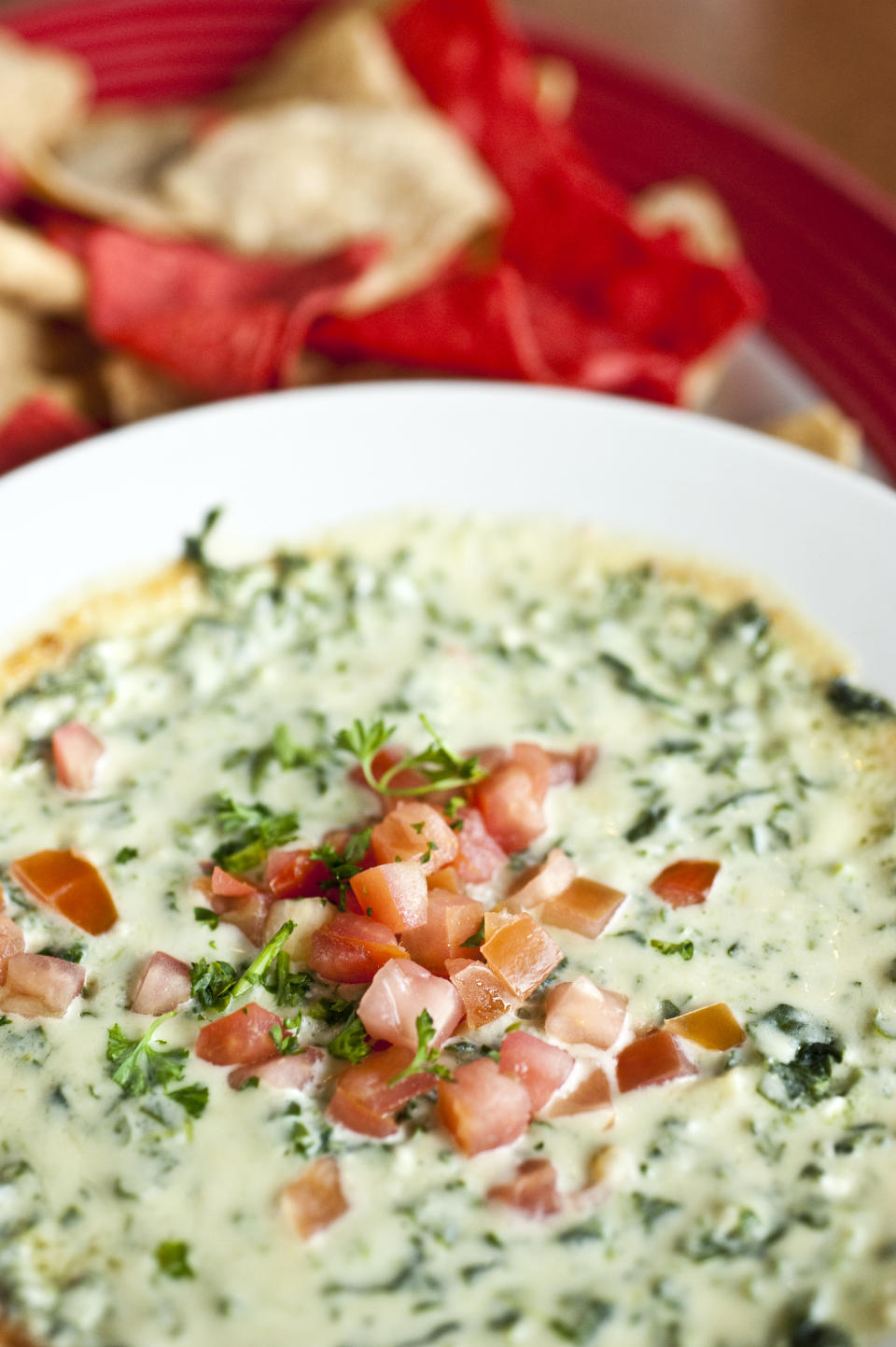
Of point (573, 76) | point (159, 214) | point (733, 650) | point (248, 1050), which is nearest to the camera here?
point (248, 1050)

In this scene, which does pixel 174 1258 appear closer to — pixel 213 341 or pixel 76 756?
pixel 76 756

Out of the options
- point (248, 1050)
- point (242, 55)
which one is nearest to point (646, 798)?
point (248, 1050)

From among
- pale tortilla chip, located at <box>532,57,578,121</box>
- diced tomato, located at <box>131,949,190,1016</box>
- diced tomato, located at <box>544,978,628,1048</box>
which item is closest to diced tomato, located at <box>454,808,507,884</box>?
diced tomato, located at <box>544,978,628,1048</box>

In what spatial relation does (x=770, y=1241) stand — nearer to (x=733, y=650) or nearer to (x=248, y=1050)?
(x=248, y=1050)

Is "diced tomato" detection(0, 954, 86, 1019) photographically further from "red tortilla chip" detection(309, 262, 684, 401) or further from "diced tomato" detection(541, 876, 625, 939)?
"red tortilla chip" detection(309, 262, 684, 401)

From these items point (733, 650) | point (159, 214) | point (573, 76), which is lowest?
point (159, 214)

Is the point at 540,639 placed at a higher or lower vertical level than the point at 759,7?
lower
